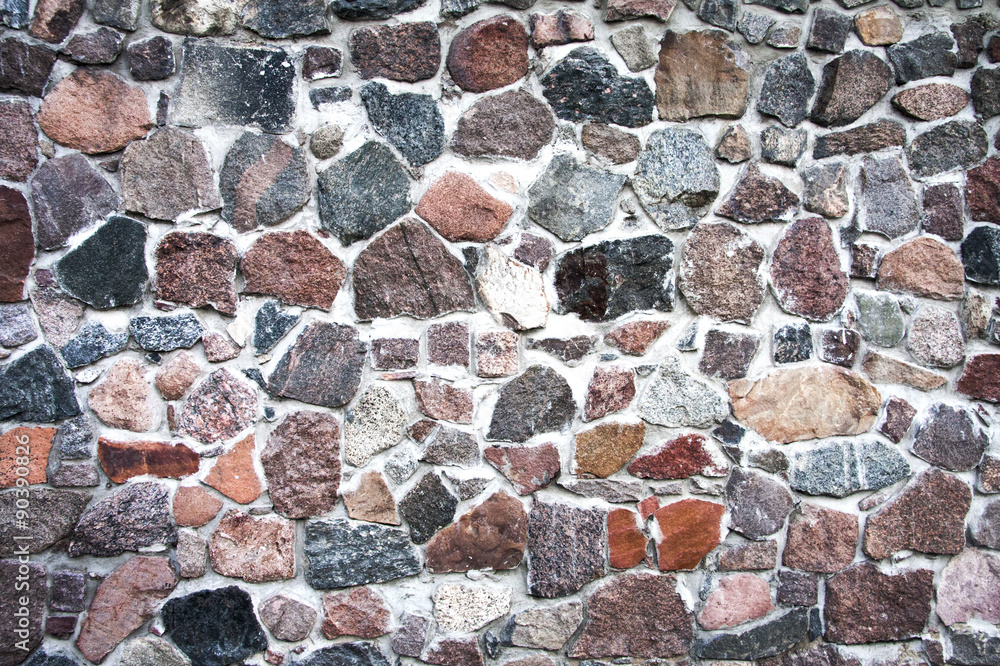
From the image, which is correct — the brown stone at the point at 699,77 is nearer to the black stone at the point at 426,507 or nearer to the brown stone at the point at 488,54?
the brown stone at the point at 488,54

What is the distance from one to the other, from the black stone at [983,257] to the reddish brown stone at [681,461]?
3.17 ft

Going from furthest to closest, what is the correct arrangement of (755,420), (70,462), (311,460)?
(755,420) < (311,460) < (70,462)

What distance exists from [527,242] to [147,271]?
0.98 m

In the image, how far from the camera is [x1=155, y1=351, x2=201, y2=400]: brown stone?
172 cm

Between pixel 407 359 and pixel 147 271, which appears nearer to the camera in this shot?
pixel 147 271

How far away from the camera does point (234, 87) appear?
176cm

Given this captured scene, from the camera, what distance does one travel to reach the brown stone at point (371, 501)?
1.82 meters

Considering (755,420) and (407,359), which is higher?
(407,359)

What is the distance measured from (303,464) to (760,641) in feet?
4.57

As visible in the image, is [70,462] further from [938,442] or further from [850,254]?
[938,442]

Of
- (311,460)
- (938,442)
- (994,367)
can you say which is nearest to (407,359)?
(311,460)

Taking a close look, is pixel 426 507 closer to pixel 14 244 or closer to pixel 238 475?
pixel 238 475

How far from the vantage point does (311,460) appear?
1.80 metres

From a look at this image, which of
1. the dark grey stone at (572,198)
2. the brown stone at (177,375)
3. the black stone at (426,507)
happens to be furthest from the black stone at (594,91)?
the brown stone at (177,375)
